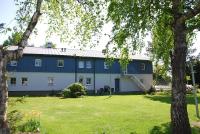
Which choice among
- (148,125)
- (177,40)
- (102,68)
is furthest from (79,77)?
(177,40)

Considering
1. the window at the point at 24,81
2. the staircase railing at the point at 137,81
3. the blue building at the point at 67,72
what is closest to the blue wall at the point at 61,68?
the blue building at the point at 67,72

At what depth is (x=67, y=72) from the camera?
56281 mm

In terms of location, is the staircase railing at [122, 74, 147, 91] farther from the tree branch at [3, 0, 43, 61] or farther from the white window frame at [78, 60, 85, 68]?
the tree branch at [3, 0, 43, 61]

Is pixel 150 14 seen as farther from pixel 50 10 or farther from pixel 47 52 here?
pixel 47 52

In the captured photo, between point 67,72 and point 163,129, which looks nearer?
point 163,129

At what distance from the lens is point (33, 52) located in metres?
53.8

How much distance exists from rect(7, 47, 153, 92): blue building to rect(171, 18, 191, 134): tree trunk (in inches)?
1475

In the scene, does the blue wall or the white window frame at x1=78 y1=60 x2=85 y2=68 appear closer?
the blue wall

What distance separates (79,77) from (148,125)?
127 ft

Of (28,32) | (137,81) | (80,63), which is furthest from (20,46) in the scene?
(137,81)

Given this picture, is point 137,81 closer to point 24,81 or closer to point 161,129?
point 24,81

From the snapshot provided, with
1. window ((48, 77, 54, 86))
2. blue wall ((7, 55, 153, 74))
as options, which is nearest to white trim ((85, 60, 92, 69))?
blue wall ((7, 55, 153, 74))

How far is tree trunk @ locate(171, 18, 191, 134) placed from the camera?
1509 cm

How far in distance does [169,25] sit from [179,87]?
144 inches
